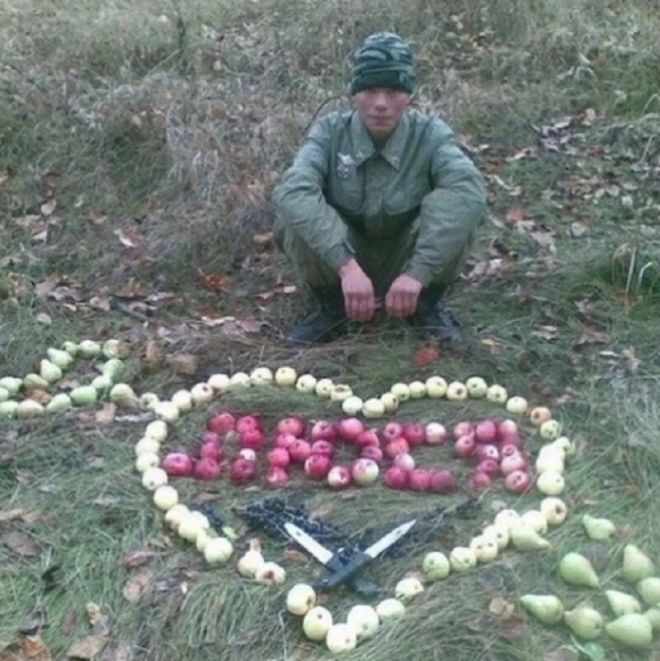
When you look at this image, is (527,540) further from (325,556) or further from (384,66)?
(384,66)

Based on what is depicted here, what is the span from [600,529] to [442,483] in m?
0.59

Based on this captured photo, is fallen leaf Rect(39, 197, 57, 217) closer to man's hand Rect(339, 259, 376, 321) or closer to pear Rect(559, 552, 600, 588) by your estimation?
man's hand Rect(339, 259, 376, 321)

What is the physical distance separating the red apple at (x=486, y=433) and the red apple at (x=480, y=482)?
0.87ft

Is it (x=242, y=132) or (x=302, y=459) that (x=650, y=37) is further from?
(x=302, y=459)

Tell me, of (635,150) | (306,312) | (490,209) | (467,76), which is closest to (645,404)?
(306,312)

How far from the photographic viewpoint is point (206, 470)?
12.9 ft

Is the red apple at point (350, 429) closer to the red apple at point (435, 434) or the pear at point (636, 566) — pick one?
the red apple at point (435, 434)

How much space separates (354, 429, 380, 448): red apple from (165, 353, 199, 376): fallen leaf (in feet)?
3.16

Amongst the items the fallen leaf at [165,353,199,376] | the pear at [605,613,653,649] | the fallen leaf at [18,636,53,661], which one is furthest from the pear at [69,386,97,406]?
the pear at [605,613,653,649]

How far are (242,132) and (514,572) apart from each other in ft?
13.6

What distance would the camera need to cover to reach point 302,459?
4008mm

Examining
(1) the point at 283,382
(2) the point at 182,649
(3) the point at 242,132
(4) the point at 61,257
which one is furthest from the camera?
(3) the point at 242,132

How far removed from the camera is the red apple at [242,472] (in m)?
3.92

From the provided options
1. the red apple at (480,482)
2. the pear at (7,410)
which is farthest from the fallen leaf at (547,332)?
the pear at (7,410)
